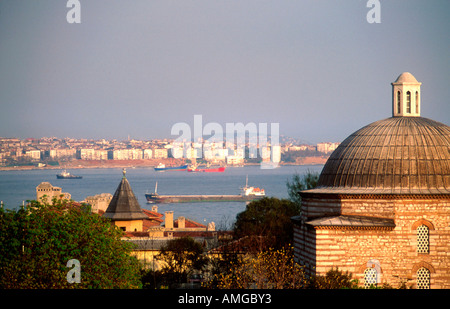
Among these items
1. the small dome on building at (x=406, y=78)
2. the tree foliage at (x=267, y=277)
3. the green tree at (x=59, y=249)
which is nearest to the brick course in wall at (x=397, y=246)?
the tree foliage at (x=267, y=277)

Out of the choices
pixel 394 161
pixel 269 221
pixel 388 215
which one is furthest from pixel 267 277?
pixel 269 221

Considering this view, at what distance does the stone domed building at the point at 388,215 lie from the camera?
22844 mm

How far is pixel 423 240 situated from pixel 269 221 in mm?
18386

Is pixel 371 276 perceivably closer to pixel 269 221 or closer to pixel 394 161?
pixel 394 161

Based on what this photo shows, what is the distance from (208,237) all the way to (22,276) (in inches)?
1072

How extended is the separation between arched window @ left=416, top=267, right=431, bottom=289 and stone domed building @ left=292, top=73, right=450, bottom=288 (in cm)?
3

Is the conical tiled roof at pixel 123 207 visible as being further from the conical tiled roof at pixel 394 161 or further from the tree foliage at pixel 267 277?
the tree foliage at pixel 267 277

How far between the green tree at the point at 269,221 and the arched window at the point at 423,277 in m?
10.4

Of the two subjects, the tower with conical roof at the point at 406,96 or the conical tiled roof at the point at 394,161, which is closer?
the conical tiled roof at the point at 394,161

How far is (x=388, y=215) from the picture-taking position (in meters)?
23.1

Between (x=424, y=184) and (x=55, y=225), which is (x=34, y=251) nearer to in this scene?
(x=55, y=225)

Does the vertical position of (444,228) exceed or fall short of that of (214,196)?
it exceeds it
